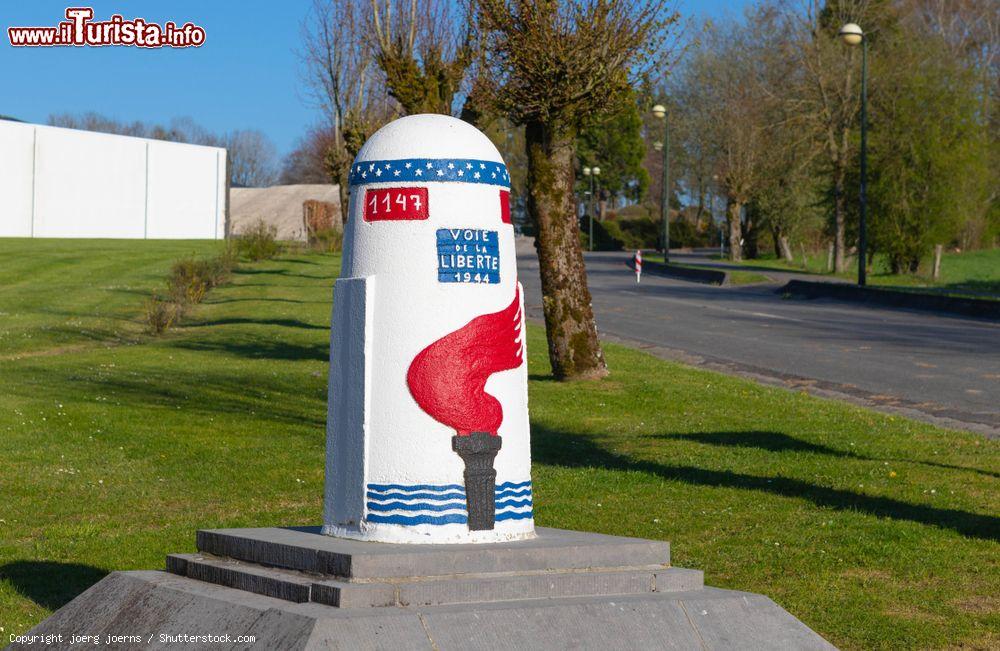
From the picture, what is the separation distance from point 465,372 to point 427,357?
182 mm

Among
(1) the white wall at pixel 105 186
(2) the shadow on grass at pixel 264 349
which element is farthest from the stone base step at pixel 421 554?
(1) the white wall at pixel 105 186

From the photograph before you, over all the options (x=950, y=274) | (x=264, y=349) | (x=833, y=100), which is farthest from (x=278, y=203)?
(x=264, y=349)

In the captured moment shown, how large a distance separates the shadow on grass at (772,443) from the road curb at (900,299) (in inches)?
702

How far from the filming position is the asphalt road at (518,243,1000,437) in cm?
1572

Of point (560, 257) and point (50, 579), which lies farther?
point (560, 257)

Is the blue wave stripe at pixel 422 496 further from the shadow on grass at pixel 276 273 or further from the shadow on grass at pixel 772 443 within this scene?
the shadow on grass at pixel 276 273

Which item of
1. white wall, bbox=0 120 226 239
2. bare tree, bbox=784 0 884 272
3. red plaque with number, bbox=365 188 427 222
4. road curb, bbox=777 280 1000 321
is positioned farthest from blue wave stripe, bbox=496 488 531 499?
white wall, bbox=0 120 226 239

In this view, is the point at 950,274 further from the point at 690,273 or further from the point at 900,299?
the point at 900,299

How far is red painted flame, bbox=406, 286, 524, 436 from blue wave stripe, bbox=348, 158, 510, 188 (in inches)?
24.4

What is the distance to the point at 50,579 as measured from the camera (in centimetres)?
699

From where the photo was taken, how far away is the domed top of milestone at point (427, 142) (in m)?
5.72

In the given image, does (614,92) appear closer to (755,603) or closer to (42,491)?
(42,491)

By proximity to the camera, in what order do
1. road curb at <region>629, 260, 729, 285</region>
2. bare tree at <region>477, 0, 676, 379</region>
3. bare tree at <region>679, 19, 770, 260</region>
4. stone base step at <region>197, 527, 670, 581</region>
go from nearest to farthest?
1. stone base step at <region>197, 527, 670, 581</region>
2. bare tree at <region>477, 0, 676, 379</region>
3. road curb at <region>629, 260, 729, 285</region>
4. bare tree at <region>679, 19, 770, 260</region>

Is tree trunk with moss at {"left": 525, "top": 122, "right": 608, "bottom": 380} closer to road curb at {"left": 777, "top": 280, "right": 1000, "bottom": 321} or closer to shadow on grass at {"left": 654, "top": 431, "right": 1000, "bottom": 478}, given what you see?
shadow on grass at {"left": 654, "top": 431, "right": 1000, "bottom": 478}
